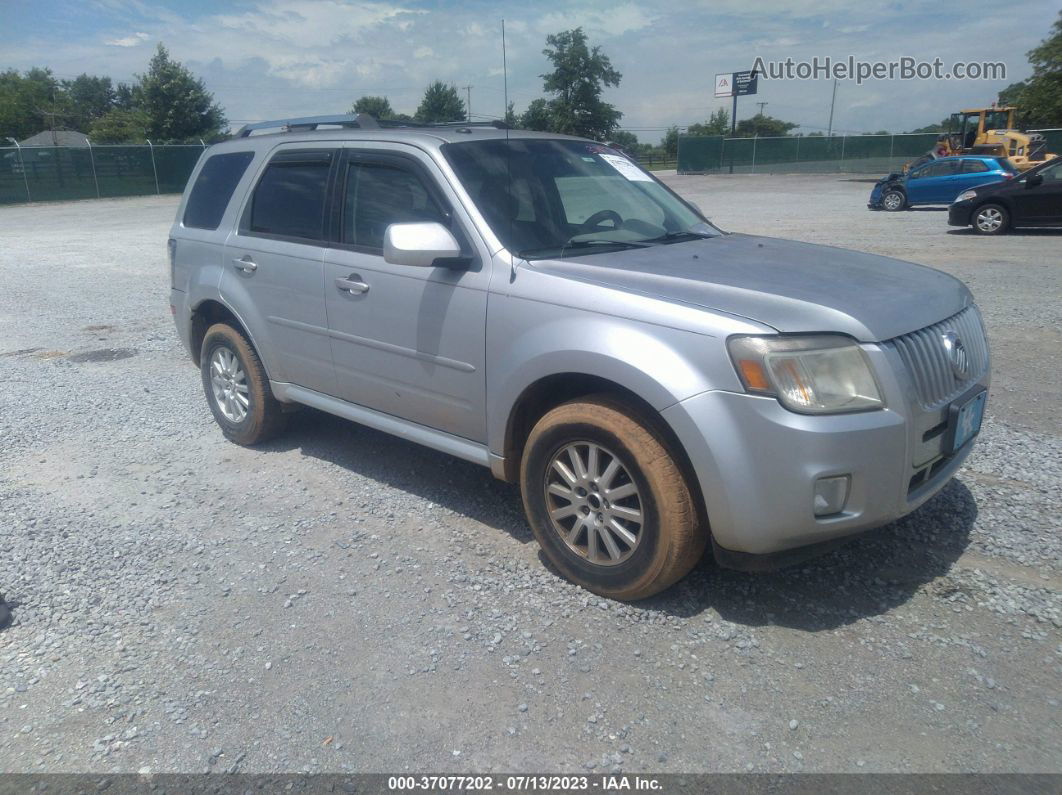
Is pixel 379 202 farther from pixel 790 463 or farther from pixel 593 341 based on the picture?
pixel 790 463

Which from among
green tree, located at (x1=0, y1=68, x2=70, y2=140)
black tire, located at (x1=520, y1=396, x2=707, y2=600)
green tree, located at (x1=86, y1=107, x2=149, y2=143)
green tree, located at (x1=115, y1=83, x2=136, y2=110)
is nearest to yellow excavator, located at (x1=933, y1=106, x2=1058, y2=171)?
black tire, located at (x1=520, y1=396, x2=707, y2=600)

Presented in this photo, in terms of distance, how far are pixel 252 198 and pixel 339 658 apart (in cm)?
316

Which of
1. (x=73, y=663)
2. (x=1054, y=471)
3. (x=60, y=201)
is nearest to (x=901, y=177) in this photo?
(x=1054, y=471)

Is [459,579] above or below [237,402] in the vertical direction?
below

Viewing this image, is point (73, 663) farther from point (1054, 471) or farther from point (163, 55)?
point (163, 55)

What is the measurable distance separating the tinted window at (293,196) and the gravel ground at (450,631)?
4.80ft

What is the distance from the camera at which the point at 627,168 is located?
5.00 meters

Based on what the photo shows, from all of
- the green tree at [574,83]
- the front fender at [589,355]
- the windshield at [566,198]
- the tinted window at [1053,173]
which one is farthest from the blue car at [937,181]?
the front fender at [589,355]

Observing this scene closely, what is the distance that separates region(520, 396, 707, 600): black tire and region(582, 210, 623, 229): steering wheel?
50.1 inches

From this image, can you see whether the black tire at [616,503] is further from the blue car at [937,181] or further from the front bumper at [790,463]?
the blue car at [937,181]

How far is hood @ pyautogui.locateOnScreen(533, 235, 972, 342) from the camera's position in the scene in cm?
314

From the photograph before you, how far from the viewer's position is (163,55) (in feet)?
155

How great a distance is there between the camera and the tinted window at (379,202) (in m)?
4.27

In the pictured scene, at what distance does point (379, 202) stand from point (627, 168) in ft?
4.95
